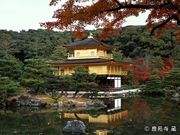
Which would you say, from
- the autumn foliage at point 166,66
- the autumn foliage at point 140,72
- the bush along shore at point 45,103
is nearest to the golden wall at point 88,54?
the autumn foliage at point 140,72

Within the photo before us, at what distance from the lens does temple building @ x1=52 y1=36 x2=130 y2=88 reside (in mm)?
38812

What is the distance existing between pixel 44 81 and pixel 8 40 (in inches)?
1147

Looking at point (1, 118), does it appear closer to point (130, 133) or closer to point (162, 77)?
point (130, 133)

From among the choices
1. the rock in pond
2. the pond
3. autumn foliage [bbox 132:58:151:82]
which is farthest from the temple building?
the rock in pond

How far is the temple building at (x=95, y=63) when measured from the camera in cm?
3881

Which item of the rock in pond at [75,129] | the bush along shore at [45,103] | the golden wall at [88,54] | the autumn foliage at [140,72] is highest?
the golden wall at [88,54]

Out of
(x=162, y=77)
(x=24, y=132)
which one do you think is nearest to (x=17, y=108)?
(x=24, y=132)

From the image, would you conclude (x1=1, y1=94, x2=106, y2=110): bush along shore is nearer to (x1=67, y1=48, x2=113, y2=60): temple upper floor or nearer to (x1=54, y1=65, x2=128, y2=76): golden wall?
(x1=54, y1=65, x2=128, y2=76): golden wall

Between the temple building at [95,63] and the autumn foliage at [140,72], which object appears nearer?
the temple building at [95,63]

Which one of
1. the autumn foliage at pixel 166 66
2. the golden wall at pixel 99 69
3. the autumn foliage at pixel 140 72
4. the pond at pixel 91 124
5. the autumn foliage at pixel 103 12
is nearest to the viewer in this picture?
the autumn foliage at pixel 103 12

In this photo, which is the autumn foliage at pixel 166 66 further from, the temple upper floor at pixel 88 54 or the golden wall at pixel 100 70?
the temple upper floor at pixel 88 54

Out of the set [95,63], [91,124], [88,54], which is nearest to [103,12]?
[91,124]

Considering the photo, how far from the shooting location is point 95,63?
38.6 metres

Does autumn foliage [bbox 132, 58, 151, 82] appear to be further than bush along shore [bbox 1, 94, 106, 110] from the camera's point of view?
Yes
